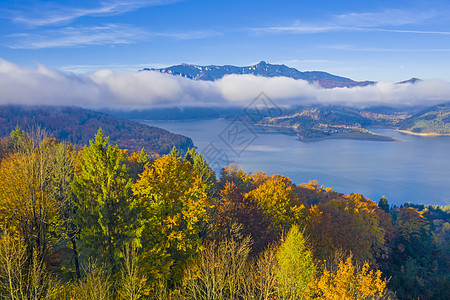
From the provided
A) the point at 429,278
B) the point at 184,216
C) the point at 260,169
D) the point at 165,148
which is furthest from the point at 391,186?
the point at 184,216

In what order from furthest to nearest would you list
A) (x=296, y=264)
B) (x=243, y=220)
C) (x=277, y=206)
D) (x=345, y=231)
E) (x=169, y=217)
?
(x=345, y=231), (x=277, y=206), (x=243, y=220), (x=169, y=217), (x=296, y=264)

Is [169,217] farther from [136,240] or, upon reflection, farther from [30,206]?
[30,206]

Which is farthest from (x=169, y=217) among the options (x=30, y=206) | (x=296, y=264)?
(x=296, y=264)

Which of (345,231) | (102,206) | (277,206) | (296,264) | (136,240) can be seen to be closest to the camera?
(136,240)

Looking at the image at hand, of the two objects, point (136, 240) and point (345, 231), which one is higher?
point (136, 240)

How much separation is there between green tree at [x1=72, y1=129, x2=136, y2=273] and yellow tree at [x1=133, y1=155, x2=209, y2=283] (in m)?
1.39

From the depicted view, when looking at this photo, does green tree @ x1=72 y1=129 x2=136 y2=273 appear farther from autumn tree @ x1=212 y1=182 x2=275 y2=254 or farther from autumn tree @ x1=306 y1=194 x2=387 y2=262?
autumn tree @ x1=306 y1=194 x2=387 y2=262

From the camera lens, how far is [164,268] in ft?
55.2

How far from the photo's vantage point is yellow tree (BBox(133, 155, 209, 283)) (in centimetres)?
1738

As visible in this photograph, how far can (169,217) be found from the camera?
17.8m

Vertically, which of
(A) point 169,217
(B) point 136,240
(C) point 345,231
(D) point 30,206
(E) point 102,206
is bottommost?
(C) point 345,231

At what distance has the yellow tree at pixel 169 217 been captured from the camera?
1738cm

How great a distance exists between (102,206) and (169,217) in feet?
13.3

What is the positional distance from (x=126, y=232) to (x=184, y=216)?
12.4 ft
